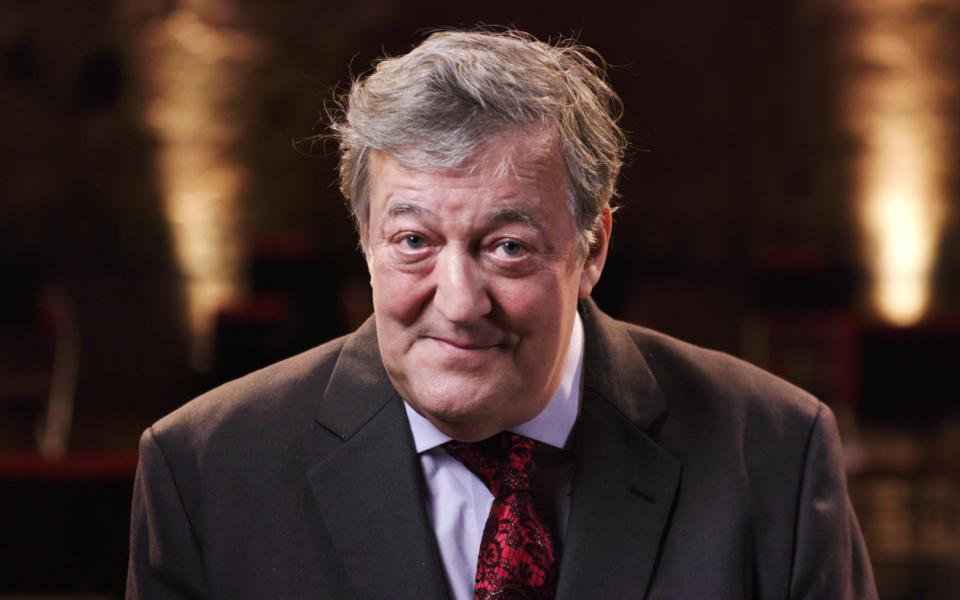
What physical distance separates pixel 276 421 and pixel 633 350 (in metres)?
0.53

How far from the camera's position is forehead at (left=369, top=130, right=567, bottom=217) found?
5.04ft

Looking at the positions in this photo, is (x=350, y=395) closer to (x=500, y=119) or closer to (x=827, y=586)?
(x=500, y=119)

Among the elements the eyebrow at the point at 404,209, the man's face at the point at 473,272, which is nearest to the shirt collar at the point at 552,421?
the man's face at the point at 473,272

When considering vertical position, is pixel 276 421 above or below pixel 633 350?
below

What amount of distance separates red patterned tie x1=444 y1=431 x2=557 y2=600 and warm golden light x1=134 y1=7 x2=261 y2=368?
26.2 feet

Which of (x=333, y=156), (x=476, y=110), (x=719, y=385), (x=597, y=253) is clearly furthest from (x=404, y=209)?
(x=333, y=156)

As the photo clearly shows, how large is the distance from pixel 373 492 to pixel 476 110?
53cm

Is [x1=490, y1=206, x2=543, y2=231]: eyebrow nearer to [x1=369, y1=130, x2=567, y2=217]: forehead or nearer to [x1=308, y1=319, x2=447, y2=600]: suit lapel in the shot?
[x1=369, y1=130, x2=567, y2=217]: forehead

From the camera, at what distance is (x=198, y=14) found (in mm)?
9547

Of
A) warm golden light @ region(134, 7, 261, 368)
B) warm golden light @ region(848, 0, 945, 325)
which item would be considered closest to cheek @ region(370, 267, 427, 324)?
warm golden light @ region(134, 7, 261, 368)

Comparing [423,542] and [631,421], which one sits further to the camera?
[631,421]

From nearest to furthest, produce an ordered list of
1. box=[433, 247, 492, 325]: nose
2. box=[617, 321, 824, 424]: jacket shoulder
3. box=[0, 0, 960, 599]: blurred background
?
box=[433, 247, 492, 325]: nose, box=[617, 321, 824, 424]: jacket shoulder, box=[0, 0, 960, 599]: blurred background

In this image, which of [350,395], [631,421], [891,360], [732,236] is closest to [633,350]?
[631,421]

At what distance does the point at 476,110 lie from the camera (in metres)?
1.54
